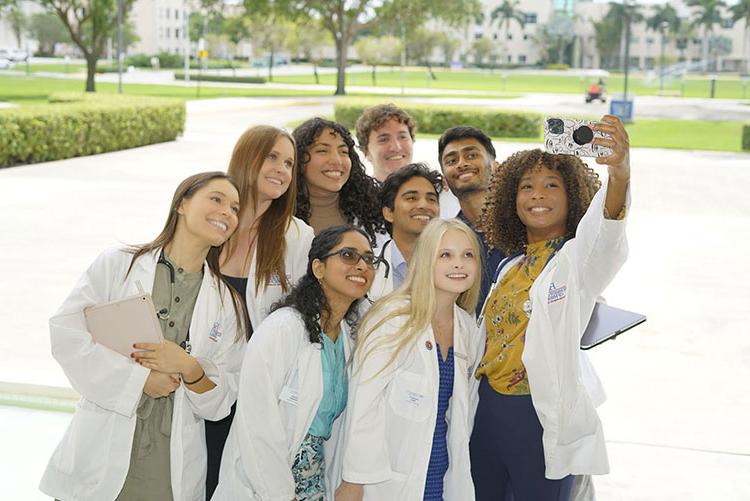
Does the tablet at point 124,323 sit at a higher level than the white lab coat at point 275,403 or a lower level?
higher

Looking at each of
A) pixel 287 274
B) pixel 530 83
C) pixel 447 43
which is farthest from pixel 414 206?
pixel 447 43

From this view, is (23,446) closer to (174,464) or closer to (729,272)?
(174,464)

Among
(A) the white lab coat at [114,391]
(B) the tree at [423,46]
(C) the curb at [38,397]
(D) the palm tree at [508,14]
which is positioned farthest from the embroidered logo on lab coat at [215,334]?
(D) the palm tree at [508,14]

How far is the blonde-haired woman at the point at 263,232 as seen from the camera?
10.9ft

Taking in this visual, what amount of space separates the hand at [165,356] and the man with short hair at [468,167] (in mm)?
1432

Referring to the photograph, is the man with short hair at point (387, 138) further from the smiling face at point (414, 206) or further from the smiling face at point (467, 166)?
the smiling face at point (414, 206)

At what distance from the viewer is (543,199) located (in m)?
3.09

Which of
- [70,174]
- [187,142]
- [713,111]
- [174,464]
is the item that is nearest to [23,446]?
[174,464]

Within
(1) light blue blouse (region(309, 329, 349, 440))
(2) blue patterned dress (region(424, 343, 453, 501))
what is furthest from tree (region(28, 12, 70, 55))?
(2) blue patterned dress (region(424, 343, 453, 501))

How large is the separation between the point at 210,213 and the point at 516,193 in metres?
1.03

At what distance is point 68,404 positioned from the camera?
5348 millimetres

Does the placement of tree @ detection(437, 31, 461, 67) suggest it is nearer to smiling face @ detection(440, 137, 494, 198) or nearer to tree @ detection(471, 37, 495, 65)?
tree @ detection(471, 37, 495, 65)

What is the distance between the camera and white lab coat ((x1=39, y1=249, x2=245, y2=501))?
298 cm

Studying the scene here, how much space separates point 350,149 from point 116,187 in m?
11.8
